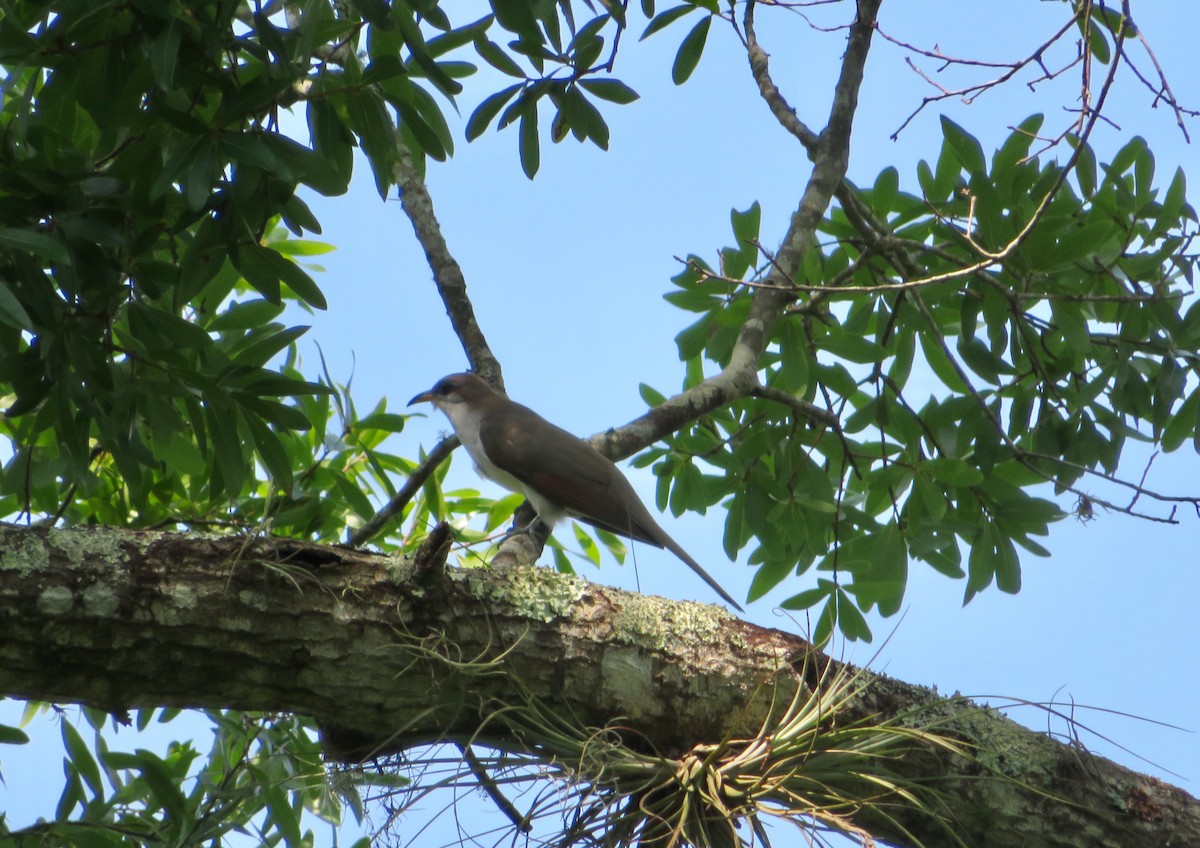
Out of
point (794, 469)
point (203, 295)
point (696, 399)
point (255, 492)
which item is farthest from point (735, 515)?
point (203, 295)

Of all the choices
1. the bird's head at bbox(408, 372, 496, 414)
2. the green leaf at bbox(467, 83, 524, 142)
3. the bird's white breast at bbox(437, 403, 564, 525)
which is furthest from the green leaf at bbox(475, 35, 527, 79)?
→ the bird's head at bbox(408, 372, 496, 414)

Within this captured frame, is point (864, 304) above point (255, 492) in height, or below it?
above

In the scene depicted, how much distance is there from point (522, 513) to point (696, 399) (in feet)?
4.67

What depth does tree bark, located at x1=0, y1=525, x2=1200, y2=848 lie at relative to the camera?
276 centimetres

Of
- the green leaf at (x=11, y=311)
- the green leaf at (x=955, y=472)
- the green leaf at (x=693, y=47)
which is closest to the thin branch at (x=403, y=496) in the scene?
the green leaf at (x=11, y=311)

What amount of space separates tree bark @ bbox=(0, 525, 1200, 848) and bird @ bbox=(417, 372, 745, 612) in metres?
1.46

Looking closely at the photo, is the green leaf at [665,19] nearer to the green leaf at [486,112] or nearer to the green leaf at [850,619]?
the green leaf at [486,112]

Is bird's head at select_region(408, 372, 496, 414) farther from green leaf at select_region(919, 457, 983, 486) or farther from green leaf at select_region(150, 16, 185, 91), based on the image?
green leaf at select_region(150, 16, 185, 91)

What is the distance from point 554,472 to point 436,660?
246 centimetres

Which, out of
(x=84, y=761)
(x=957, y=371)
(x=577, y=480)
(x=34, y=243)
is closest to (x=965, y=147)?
(x=957, y=371)

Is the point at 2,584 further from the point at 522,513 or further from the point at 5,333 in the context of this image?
the point at 522,513

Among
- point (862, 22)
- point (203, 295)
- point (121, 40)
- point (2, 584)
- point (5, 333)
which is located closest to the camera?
point (2, 584)

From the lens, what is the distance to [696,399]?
15.1 feet

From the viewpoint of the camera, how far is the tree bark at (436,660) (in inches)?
109
